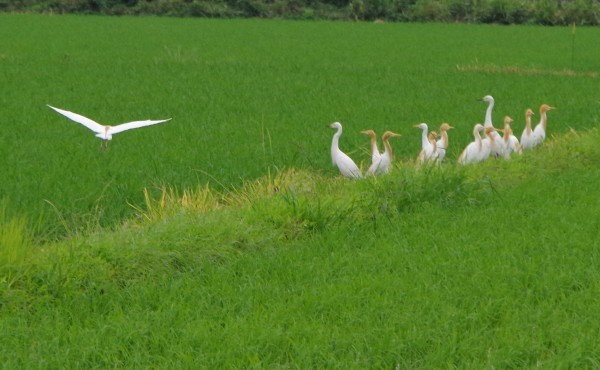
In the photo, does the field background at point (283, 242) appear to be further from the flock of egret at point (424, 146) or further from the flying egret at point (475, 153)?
the flying egret at point (475, 153)

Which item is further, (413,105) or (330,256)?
(413,105)

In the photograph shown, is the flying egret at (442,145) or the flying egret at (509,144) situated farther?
the flying egret at (509,144)

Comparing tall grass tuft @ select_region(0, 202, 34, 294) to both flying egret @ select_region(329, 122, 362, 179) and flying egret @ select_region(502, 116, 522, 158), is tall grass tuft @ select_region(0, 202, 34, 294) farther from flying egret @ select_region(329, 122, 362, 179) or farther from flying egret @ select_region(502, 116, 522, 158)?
flying egret @ select_region(502, 116, 522, 158)

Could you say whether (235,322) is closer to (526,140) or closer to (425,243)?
(425,243)

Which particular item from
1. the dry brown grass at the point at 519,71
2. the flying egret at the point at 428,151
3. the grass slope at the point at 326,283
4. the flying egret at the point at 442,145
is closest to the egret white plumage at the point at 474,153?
the flying egret at the point at 442,145

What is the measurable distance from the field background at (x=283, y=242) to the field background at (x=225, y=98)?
0.06 metres

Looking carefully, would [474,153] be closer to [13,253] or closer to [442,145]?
[442,145]

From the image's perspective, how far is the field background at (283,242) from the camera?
4777 millimetres

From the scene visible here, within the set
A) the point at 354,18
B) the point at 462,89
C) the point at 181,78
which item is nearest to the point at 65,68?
the point at 181,78

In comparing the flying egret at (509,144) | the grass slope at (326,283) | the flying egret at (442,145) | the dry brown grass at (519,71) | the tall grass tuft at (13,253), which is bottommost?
the dry brown grass at (519,71)

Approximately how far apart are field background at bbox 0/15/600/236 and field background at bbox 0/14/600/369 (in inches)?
2.4

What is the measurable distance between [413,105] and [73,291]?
33.1 ft

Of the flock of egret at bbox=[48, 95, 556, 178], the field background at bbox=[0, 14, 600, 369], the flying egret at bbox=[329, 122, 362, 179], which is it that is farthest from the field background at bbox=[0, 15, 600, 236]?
the flying egret at bbox=[329, 122, 362, 179]

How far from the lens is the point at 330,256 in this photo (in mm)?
6293
